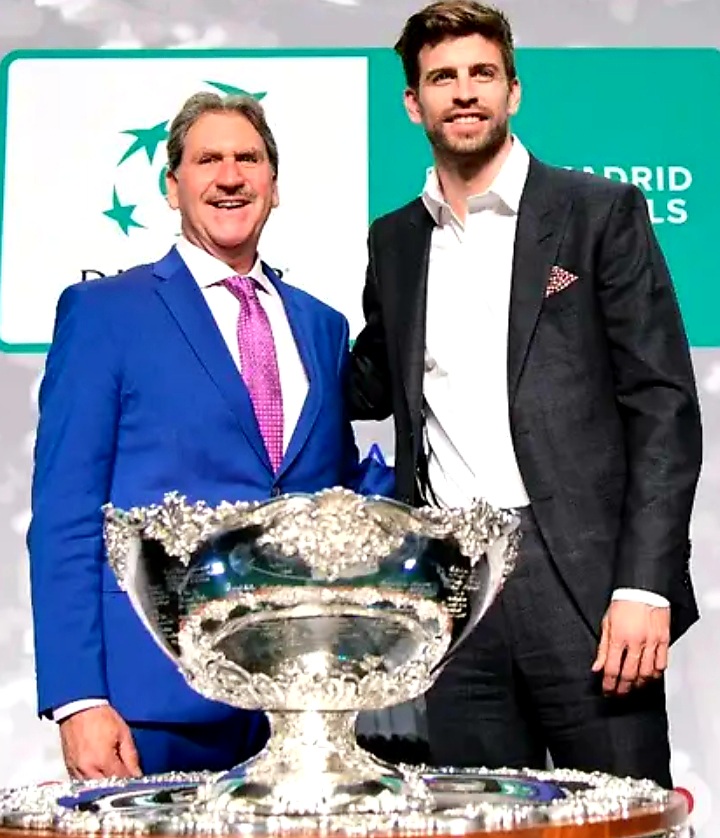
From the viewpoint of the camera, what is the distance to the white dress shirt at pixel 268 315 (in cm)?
139

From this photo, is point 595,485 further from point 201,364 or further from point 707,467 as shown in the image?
point 707,467

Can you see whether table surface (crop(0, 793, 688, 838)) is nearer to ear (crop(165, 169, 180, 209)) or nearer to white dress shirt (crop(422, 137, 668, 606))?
white dress shirt (crop(422, 137, 668, 606))

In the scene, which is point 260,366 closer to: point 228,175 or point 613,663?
point 228,175

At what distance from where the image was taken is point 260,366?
138 cm

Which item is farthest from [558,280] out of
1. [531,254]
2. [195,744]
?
[195,744]

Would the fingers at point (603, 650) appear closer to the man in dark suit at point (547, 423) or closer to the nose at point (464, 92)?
the man in dark suit at point (547, 423)

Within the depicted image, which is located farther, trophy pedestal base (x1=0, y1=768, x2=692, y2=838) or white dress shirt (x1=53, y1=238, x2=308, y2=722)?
white dress shirt (x1=53, y1=238, x2=308, y2=722)

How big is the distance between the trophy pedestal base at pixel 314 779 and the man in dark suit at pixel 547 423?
0.45m

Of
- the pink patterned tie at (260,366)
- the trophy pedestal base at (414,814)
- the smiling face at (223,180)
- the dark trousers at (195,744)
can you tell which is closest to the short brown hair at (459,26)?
the smiling face at (223,180)

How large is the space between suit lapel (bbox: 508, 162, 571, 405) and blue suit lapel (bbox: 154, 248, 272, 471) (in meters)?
0.26

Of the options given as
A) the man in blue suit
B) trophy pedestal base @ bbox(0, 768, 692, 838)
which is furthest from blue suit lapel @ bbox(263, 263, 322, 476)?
trophy pedestal base @ bbox(0, 768, 692, 838)

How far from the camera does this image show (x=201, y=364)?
4.36ft

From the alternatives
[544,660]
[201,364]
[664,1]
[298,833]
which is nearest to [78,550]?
[201,364]

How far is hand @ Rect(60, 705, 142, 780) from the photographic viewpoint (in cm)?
117
